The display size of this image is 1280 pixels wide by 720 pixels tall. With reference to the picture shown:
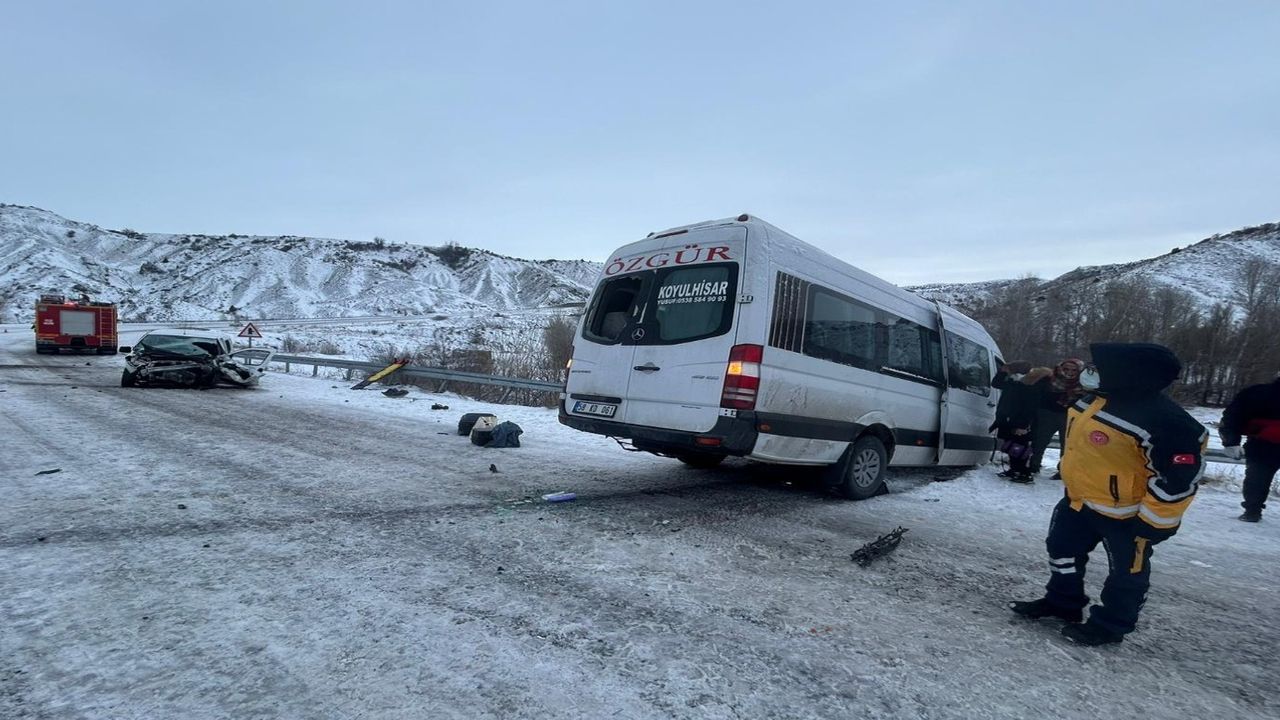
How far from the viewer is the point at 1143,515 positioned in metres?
2.68

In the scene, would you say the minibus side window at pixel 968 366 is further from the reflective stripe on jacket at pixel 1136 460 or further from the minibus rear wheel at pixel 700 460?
the reflective stripe on jacket at pixel 1136 460

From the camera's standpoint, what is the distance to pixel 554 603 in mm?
2928

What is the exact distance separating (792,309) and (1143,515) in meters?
2.68

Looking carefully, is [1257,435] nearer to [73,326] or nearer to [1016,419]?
[1016,419]

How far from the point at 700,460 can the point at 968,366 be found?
3676 mm

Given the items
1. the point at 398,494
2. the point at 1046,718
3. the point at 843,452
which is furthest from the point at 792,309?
the point at 398,494

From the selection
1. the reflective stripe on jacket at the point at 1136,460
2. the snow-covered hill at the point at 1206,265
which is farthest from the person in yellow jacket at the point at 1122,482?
the snow-covered hill at the point at 1206,265

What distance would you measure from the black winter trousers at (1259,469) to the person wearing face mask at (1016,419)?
6.09 feet

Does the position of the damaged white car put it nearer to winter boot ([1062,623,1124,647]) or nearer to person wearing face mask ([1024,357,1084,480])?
person wearing face mask ([1024,357,1084,480])

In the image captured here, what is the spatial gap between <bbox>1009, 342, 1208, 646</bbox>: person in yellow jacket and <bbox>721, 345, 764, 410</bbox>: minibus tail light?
202cm

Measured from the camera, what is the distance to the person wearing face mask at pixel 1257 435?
5.58m

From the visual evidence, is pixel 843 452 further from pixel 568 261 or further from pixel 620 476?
pixel 568 261

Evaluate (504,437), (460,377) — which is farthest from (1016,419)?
(460,377)

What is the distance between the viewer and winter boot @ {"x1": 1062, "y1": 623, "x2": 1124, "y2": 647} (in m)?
2.80
